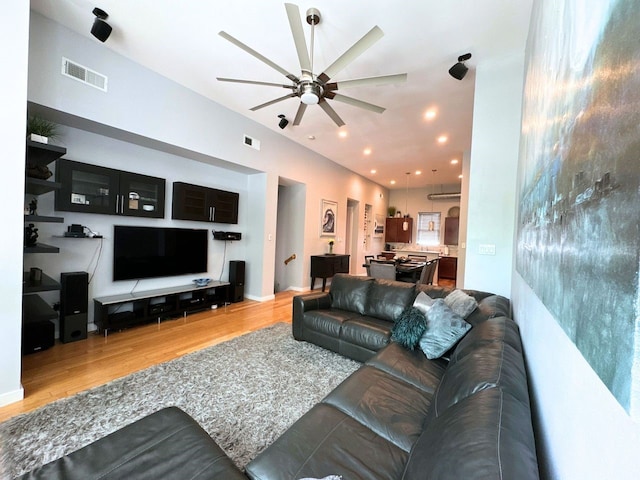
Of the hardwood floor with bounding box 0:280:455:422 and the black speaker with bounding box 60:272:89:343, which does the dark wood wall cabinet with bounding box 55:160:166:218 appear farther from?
the hardwood floor with bounding box 0:280:455:422

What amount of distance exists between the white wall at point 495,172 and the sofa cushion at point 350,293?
4.09ft

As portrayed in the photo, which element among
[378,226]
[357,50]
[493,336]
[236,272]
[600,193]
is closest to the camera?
[600,193]

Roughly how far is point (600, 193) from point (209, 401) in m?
2.51

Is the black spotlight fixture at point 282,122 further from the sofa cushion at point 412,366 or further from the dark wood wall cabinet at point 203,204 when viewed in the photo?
the sofa cushion at point 412,366

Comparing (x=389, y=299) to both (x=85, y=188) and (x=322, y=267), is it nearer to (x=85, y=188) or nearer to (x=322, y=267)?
(x=322, y=267)

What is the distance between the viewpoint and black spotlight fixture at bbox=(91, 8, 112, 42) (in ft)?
8.15

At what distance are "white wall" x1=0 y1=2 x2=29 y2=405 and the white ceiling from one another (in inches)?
29.7

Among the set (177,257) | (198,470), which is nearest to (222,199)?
(177,257)

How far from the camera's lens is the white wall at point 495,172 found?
2.88 m

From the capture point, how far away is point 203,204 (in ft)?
14.7

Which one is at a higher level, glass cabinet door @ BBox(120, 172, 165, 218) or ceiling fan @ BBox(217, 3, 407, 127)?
ceiling fan @ BBox(217, 3, 407, 127)

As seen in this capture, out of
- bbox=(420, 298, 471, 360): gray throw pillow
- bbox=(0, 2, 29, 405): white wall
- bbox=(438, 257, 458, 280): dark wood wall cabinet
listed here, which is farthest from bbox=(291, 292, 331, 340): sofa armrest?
bbox=(438, 257, 458, 280): dark wood wall cabinet

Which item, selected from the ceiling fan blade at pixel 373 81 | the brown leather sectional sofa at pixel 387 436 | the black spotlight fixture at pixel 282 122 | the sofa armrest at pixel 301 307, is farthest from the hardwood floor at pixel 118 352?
the black spotlight fixture at pixel 282 122

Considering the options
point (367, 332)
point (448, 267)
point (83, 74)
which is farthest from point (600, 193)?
point (448, 267)
